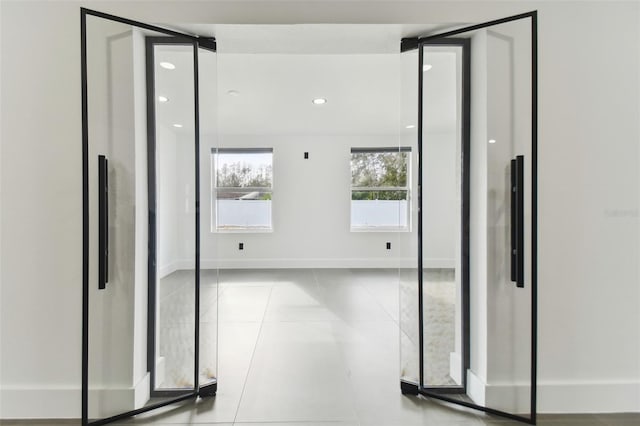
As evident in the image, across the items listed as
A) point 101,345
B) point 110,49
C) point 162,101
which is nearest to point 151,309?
point 101,345

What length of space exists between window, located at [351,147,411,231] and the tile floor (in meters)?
2.34

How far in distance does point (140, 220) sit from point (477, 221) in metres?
1.86

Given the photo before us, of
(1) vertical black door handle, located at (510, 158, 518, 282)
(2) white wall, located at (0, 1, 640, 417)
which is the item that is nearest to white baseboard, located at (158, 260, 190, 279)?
(2) white wall, located at (0, 1, 640, 417)

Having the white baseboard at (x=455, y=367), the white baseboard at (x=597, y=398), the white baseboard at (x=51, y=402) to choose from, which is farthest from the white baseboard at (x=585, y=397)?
the white baseboard at (x=51, y=402)

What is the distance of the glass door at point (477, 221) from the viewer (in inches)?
64.2

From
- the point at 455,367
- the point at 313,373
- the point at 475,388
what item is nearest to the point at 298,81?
the point at 313,373

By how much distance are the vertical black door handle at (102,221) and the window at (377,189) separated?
4.86 meters

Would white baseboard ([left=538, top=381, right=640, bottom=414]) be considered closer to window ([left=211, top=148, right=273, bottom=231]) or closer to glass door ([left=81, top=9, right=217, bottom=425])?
glass door ([left=81, top=9, right=217, bottom=425])

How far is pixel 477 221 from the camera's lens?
1.78m

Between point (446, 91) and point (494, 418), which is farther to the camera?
point (446, 91)

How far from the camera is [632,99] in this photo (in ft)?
5.53

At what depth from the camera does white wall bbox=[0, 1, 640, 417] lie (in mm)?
1663

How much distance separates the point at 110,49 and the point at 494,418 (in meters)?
2.77

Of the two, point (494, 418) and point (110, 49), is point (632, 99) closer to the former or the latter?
point (494, 418)
